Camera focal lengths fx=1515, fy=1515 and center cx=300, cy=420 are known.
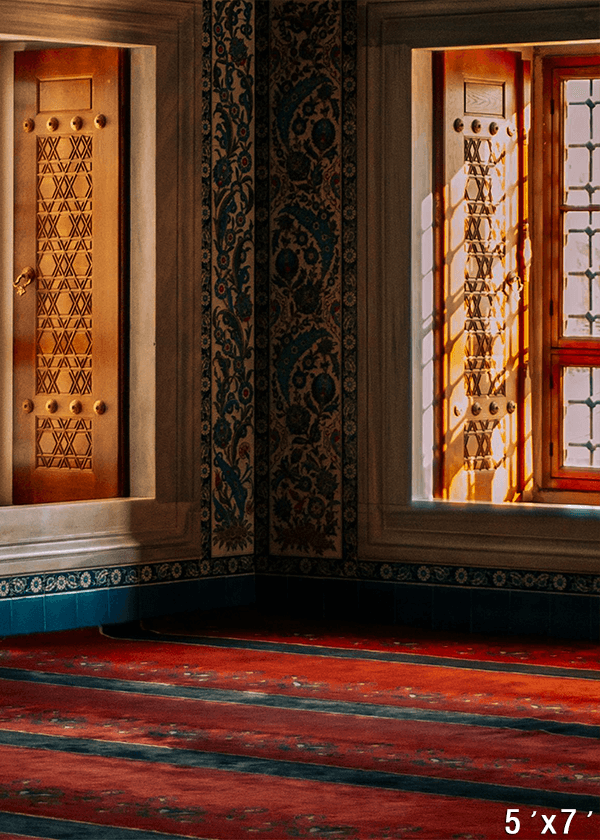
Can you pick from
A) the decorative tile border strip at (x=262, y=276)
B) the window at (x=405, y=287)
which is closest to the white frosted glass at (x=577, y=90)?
the window at (x=405, y=287)

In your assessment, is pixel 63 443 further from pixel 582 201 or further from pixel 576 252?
pixel 582 201

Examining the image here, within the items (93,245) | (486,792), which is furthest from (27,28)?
(486,792)

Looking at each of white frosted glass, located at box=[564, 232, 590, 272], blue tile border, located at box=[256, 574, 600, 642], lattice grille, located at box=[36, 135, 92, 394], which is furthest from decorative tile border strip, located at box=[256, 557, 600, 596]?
white frosted glass, located at box=[564, 232, 590, 272]

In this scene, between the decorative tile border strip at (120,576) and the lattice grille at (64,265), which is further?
the lattice grille at (64,265)

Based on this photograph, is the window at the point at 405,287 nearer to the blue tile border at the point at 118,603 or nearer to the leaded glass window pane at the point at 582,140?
the leaded glass window pane at the point at 582,140

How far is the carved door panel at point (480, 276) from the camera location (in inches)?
279

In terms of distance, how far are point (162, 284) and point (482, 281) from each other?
151cm

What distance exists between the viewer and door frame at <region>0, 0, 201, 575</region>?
6.99m

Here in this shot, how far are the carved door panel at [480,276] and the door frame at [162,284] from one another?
1.19 m

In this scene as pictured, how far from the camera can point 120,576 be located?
688 cm

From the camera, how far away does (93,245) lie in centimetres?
717

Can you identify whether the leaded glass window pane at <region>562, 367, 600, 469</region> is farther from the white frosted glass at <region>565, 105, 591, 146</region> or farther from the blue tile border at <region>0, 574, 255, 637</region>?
the blue tile border at <region>0, 574, 255, 637</region>

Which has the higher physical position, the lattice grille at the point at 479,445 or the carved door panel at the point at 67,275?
the carved door panel at the point at 67,275

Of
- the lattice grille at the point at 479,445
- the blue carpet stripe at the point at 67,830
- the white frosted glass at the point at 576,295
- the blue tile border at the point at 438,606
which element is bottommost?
the blue carpet stripe at the point at 67,830
